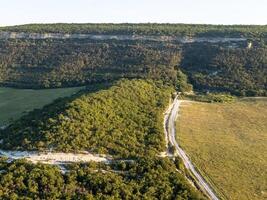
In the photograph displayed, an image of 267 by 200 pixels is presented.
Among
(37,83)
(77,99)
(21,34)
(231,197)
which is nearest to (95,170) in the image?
(231,197)

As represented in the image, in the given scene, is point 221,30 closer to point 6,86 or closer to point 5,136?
point 6,86

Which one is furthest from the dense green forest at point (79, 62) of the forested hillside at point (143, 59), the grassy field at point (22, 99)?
the grassy field at point (22, 99)

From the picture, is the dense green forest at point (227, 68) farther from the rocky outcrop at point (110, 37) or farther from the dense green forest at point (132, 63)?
the rocky outcrop at point (110, 37)

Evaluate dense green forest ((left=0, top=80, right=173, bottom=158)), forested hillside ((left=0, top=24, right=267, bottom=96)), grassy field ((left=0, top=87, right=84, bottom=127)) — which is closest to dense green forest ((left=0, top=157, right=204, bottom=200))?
dense green forest ((left=0, top=80, right=173, bottom=158))

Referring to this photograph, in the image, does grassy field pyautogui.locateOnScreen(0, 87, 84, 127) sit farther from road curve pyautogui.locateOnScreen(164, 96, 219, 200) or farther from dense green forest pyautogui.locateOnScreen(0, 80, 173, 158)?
road curve pyautogui.locateOnScreen(164, 96, 219, 200)

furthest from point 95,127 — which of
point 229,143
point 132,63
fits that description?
point 132,63

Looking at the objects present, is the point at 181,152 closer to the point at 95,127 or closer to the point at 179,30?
the point at 95,127

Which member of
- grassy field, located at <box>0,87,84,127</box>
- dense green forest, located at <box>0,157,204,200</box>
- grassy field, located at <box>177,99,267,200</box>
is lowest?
grassy field, located at <box>0,87,84,127</box>

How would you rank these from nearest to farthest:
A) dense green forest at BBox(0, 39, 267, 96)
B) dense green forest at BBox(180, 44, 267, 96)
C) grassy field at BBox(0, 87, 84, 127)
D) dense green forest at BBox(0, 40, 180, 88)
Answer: grassy field at BBox(0, 87, 84, 127) < dense green forest at BBox(180, 44, 267, 96) < dense green forest at BBox(0, 39, 267, 96) < dense green forest at BBox(0, 40, 180, 88)
